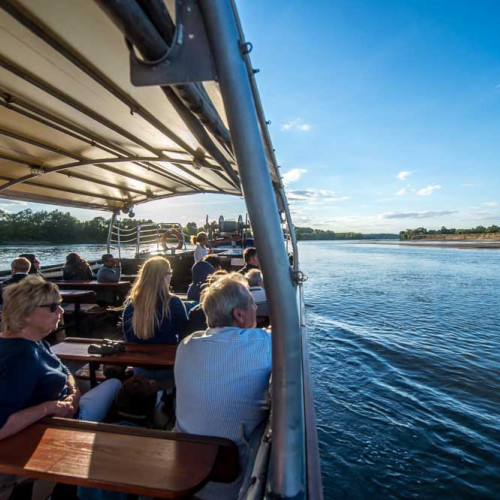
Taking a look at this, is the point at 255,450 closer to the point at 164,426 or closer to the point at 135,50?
the point at 164,426

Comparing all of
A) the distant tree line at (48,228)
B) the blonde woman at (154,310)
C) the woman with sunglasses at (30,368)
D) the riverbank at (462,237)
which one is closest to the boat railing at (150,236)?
the blonde woman at (154,310)

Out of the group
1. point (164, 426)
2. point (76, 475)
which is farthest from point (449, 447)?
point (76, 475)

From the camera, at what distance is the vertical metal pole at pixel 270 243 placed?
2.79 feet

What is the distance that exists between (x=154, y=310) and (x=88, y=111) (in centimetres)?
291

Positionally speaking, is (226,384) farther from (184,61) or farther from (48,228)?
(48,228)

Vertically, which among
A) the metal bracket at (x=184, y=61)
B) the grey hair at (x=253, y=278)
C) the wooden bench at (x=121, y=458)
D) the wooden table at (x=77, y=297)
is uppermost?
the metal bracket at (x=184, y=61)

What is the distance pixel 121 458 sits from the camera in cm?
127

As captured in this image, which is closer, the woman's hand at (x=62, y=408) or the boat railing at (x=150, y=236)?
the woman's hand at (x=62, y=408)

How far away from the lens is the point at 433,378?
5.74m

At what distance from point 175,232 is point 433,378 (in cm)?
867

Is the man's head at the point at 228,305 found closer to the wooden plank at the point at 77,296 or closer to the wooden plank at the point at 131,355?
the wooden plank at the point at 131,355

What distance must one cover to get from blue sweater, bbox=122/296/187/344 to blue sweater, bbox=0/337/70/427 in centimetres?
96

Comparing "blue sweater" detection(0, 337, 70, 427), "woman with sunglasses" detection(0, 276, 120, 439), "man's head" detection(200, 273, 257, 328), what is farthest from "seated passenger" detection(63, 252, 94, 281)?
"man's head" detection(200, 273, 257, 328)

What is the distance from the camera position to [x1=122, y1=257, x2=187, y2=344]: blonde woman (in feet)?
8.41
